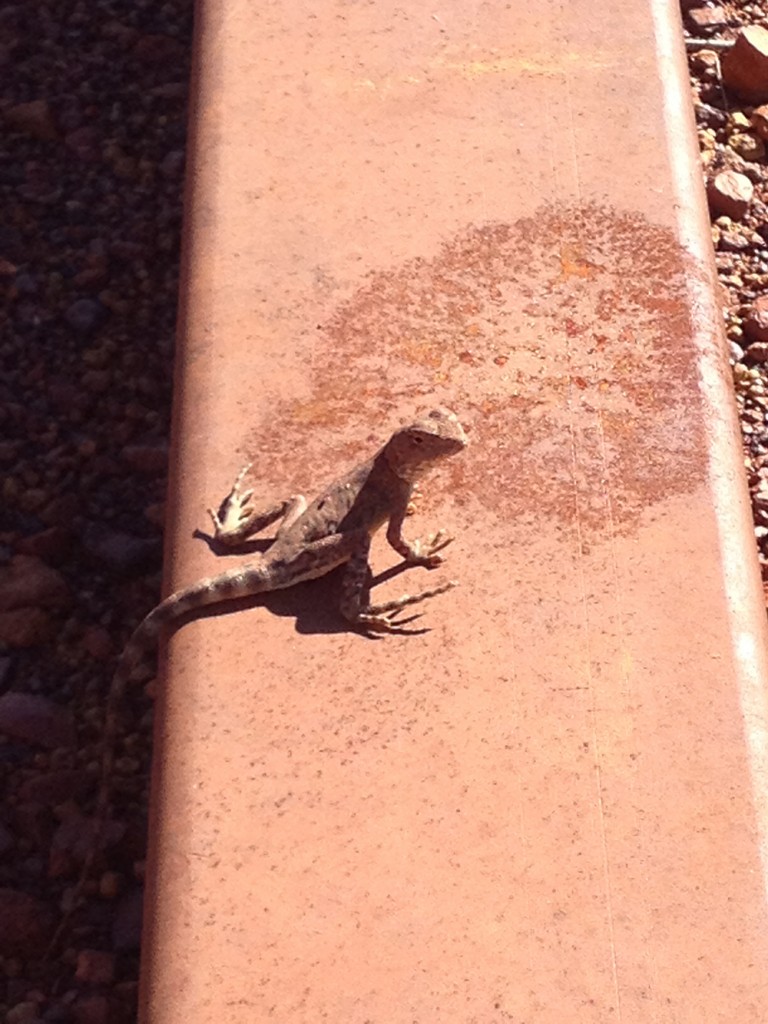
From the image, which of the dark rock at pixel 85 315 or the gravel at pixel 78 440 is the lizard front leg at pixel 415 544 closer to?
the gravel at pixel 78 440

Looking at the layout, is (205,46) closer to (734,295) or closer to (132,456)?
(132,456)

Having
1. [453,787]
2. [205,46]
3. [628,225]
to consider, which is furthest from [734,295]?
[453,787]

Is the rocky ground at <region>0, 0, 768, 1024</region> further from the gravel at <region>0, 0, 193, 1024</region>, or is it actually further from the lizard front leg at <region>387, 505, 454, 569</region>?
the lizard front leg at <region>387, 505, 454, 569</region>

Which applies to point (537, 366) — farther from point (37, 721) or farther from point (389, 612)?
point (37, 721)

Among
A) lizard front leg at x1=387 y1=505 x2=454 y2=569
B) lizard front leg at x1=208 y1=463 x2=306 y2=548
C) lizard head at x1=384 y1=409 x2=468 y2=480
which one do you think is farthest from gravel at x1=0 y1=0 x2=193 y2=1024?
lizard head at x1=384 y1=409 x2=468 y2=480

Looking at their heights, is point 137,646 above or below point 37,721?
above

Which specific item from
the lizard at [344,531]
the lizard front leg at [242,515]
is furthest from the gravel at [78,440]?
the lizard front leg at [242,515]

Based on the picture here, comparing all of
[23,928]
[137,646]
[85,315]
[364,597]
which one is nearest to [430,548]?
Result: [364,597]
